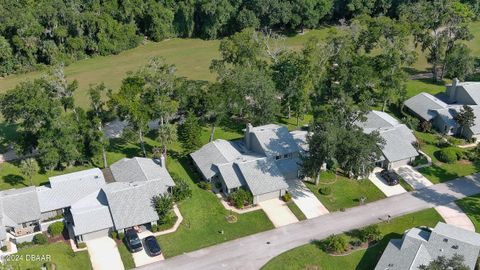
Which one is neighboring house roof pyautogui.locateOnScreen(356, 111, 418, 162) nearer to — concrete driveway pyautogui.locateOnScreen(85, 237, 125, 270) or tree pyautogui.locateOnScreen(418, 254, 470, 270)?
tree pyautogui.locateOnScreen(418, 254, 470, 270)

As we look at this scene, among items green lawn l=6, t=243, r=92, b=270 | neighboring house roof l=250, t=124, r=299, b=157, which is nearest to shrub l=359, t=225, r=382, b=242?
neighboring house roof l=250, t=124, r=299, b=157

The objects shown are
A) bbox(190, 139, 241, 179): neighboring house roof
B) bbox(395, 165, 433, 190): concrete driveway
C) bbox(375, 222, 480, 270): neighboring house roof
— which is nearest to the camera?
bbox(375, 222, 480, 270): neighboring house roof

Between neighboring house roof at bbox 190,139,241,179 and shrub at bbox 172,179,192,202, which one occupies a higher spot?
neighboring house roof at bbox 190,139,241,179

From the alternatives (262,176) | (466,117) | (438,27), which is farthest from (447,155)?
(438,27)

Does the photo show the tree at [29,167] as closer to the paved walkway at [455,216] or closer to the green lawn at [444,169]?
the paved walkway at [455,216]

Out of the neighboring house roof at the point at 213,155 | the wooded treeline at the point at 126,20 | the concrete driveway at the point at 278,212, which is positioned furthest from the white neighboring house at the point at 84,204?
the wooded treeline at the point at 126,20

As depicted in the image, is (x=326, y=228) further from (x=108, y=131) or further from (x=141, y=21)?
(x=141, y=21)
